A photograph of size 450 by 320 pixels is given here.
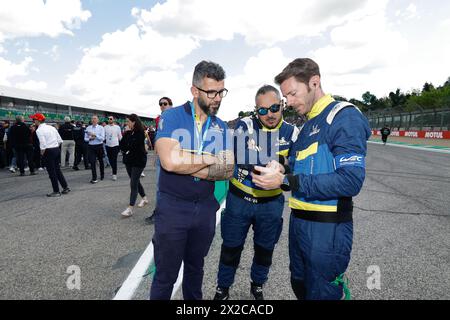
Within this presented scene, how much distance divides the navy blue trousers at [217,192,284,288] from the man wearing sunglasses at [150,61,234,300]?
15.6 inches

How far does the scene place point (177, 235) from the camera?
208cm

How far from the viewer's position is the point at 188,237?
7.25 ft

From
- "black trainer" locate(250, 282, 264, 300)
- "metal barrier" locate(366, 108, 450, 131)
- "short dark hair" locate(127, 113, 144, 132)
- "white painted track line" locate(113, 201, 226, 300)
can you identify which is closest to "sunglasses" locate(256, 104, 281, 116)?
"black trainer" locate(250, 282, 264, 300)

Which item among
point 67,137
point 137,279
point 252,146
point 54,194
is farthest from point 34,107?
point 252,146

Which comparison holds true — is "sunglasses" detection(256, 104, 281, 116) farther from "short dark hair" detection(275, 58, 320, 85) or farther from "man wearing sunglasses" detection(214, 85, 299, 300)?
"short dark hair" detection(275, 58, 320, 85)

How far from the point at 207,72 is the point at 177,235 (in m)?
1.28

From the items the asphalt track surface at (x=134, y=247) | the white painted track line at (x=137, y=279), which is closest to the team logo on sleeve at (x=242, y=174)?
the asphalt track surface at (x=134, y=247)

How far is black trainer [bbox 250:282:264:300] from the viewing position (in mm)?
2579

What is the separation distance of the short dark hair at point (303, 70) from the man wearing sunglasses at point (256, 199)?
0.71 meters

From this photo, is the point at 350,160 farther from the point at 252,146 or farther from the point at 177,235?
the point at 177,235

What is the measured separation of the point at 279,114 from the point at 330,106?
0.86 meters

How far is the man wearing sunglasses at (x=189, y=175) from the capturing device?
2.06m

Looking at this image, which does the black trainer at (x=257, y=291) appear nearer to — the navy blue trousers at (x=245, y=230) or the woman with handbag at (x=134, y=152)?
the navy blue trousers at (x=245, y=230)

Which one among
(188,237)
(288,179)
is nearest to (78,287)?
(188,237)
